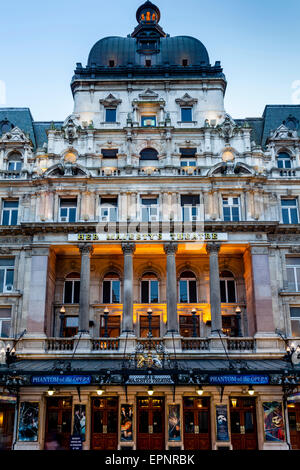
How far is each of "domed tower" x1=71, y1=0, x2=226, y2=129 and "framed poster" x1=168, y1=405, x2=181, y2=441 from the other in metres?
22.9

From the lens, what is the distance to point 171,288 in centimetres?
3347

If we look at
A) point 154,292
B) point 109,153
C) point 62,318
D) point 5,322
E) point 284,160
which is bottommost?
point 62,318

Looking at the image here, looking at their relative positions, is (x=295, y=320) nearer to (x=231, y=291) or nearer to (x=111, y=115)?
(x=231, y=291)

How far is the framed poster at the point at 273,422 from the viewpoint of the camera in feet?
96.5

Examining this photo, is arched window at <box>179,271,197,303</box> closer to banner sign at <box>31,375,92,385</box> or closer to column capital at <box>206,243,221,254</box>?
column capital at <box>206,243,221,254</box>

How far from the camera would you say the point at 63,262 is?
37.2 metres

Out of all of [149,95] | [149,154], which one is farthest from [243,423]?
[149,95]

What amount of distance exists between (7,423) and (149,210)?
18.6m

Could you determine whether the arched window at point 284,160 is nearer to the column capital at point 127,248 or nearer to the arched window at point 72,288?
the column capital at point 127,248

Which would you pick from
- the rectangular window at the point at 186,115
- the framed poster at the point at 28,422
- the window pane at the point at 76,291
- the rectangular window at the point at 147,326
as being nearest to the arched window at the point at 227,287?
the rectangular window at the point at 147,326

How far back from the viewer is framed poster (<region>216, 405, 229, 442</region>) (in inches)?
1172

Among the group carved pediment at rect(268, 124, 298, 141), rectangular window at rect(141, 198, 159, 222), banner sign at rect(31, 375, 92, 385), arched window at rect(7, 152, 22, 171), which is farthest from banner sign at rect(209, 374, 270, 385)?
arched window at rect(7, 152, 22, 171)

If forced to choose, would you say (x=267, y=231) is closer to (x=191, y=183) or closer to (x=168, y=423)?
(x=191, y=183)

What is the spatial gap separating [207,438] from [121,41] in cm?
3681
